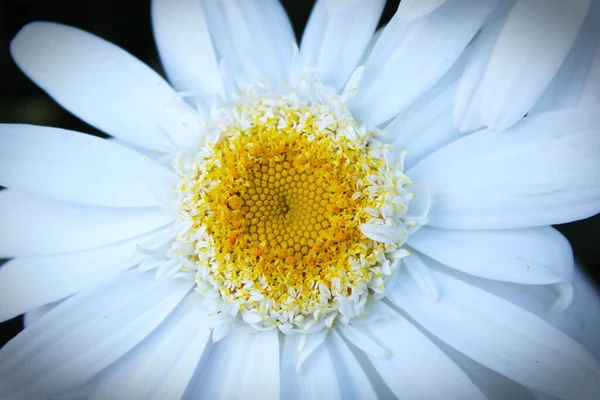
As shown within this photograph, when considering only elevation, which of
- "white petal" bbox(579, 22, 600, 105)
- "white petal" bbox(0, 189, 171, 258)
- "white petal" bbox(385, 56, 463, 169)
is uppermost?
"white petal" bbox(0, 189, 171, 258)

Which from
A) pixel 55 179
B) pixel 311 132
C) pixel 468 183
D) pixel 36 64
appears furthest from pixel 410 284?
pixel 36 64

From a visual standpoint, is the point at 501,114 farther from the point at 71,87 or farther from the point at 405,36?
the point at 71,87

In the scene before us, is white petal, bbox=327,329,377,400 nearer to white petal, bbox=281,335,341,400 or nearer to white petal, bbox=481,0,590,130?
white petal, bbox=281,335,341,400

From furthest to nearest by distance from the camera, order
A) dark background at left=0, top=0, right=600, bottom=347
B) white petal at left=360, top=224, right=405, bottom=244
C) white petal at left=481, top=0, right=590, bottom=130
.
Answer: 1. dark background at left=0, top=0, right=600, bottom=347
2. white petal at left=360, top=224, right=405, bottom=244
3. white petal at left=481, top=0, right=590, bottom=130

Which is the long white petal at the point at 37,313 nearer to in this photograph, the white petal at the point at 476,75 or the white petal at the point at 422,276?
the white petal at the point at 422,276

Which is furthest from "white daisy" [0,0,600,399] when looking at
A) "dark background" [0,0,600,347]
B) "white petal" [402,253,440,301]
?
"dark background" [0,0,600,347]

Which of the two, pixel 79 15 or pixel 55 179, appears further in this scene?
pixel 79 15

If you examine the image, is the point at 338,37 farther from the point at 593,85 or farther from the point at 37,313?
the point at 37,313
